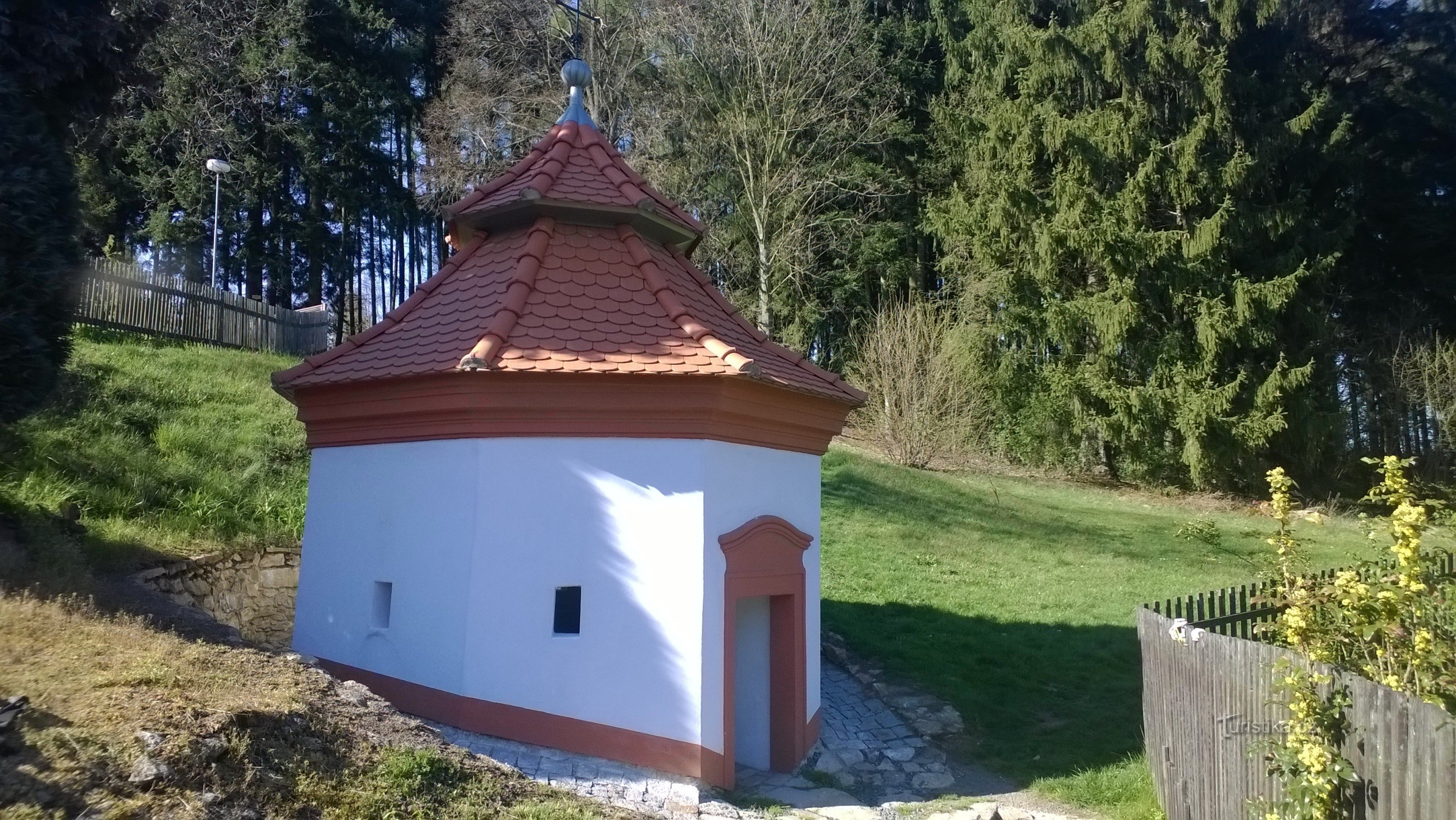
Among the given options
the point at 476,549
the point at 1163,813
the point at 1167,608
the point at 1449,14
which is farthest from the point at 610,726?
the point at 1449,14

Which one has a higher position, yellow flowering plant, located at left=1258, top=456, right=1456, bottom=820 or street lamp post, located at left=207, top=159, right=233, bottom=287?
street lamp post, located at left=207, top=159, right=233, bottom=287

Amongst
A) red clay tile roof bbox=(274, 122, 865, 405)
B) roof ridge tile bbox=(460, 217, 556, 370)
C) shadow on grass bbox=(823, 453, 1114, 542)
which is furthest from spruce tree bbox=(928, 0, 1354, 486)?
roof ridge tile bbox=(460, 217, 556, 370)

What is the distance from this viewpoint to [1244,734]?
208 inches

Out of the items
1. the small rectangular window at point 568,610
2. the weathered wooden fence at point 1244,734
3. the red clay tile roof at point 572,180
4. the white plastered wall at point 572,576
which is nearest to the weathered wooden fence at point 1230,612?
the weathered wooden fence at point 1244,734

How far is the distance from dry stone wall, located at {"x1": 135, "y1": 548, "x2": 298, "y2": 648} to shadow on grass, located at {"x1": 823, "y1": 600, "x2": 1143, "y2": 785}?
7044mm

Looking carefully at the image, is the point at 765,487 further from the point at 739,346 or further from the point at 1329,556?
the point at 1329,556

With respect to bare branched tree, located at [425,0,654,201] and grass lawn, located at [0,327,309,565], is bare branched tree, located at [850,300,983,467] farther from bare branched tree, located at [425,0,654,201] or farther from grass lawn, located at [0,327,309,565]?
grass lawn, located at [0,327,309,565]

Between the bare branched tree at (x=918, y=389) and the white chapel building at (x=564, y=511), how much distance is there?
49.9 feet

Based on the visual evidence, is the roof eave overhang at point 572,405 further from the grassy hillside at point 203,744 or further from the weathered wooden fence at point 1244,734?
the weathered wooden fence at point 1244,734

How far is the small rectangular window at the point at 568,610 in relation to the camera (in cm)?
713

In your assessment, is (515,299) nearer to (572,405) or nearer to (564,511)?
(572,405)

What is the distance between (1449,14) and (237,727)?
3618 cm

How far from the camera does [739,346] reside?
27.0ft

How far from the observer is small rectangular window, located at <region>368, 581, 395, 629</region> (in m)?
7.66
